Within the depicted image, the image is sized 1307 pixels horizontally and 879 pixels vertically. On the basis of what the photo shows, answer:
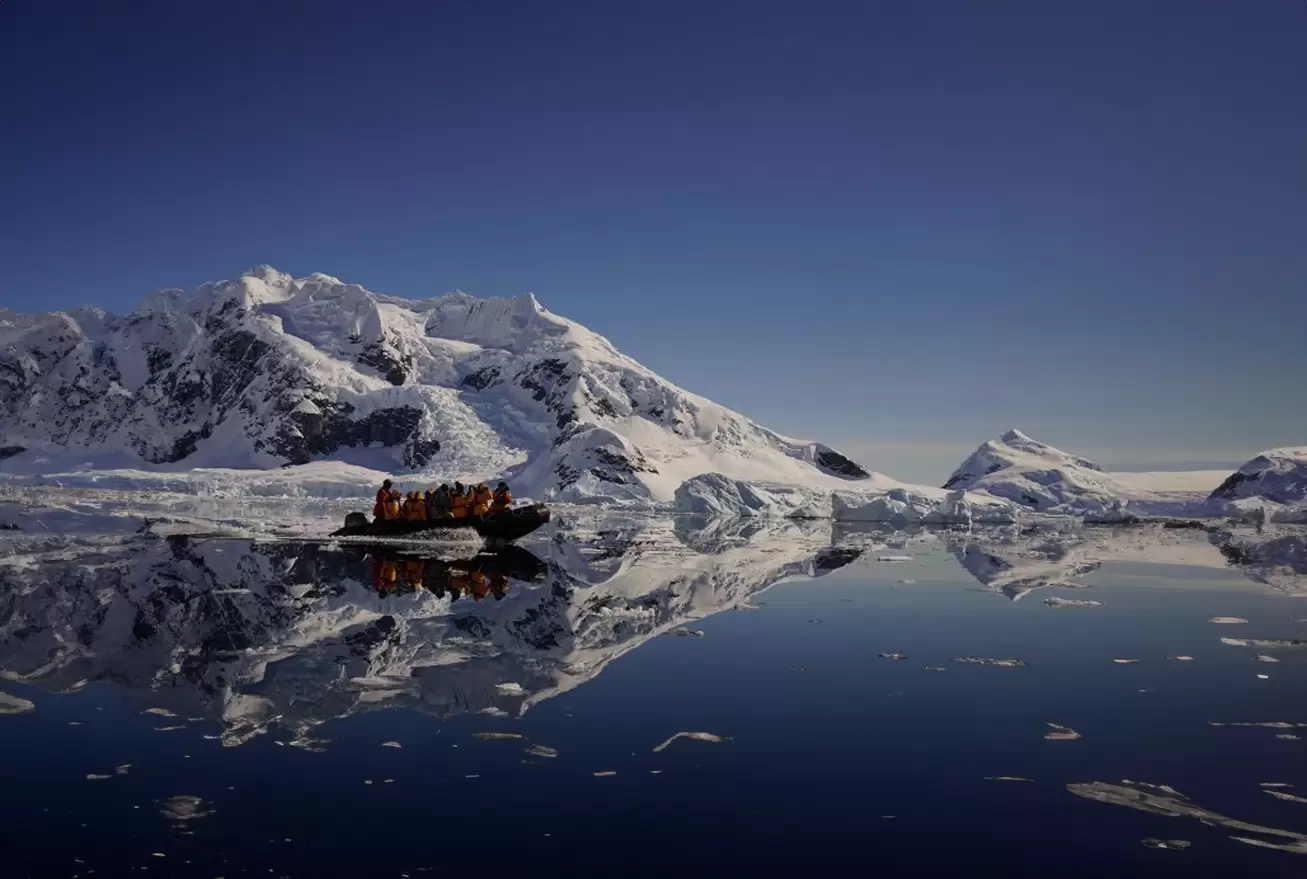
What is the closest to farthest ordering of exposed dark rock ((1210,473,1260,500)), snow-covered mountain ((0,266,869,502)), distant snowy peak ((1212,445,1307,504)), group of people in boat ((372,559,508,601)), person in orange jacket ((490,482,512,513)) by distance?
group of people in boat ((372,559,508,601)), person in orange jacket ((490,482,512,513)), distant snowy peak ((1212,445,1307,504)), exposed dark rock ((1210,473,1260,500)), snow-covered mountain ((0,266,869,502))

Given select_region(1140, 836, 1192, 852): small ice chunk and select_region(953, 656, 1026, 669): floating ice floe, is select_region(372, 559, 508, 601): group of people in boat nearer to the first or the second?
select_region(953, 656, 1026, 669): floating ice floe

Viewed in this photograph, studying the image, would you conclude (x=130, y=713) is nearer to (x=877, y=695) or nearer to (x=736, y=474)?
(x=877, y=695)

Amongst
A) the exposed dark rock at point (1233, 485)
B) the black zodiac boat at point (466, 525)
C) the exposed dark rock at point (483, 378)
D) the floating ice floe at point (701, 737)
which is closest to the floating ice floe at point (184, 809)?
the floating ice floe at point (701, 737)

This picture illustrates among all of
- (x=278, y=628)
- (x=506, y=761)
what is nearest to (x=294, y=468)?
(x=278, y=628)

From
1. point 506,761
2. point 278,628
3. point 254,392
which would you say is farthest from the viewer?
point 254,392

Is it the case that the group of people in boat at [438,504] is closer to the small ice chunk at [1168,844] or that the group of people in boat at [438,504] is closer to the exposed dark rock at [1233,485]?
the small ice chunk at [1168,844]

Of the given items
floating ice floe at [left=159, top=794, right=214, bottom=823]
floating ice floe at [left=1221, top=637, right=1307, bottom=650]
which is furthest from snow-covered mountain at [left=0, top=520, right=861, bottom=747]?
floating ice floe at [left=1221, top=637, right=1307, bottom=650]

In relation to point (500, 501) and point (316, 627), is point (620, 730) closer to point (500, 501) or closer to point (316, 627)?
point (316, 627)
